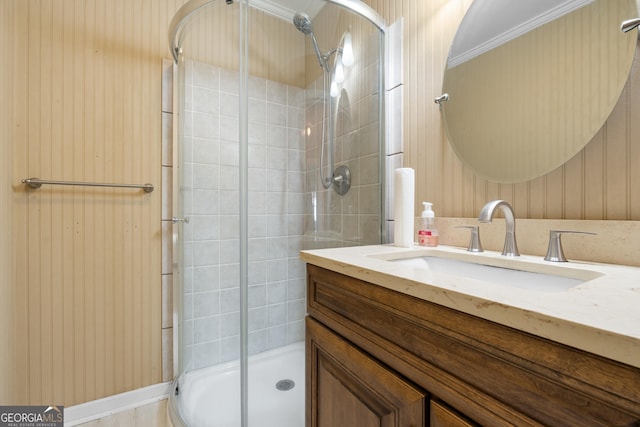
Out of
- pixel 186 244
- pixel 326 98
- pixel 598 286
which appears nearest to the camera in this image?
pixel 598 286

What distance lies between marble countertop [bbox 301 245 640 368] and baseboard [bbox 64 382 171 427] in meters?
1.41

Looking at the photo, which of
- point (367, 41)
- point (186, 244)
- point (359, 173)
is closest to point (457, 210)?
point (359, 173)

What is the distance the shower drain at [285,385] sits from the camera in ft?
4.17

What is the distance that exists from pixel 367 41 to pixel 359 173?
0.59 metres

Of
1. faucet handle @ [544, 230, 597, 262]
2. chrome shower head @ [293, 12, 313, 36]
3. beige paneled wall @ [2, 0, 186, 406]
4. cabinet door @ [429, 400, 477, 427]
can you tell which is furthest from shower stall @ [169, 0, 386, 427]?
Result: cabinet door @ [429, 400, 477, 427]

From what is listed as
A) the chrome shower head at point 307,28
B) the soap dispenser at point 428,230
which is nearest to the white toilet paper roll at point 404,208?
the soap dispenser at point 428,230

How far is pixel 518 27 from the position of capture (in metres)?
0.83

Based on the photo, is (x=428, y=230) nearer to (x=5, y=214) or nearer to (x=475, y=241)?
(x=475, y=241)

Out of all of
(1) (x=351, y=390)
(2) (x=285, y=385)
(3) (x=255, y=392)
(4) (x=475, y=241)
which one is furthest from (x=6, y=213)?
(4) (x=475, y=241)

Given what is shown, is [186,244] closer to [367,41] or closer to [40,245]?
[40,245]

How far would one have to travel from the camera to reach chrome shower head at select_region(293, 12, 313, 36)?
1.20 meters

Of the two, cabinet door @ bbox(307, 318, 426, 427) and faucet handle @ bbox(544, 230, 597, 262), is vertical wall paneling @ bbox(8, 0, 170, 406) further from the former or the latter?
faucet handle @ bbox(544, 230, 597, 262)

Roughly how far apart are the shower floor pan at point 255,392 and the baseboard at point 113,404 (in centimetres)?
A: 17

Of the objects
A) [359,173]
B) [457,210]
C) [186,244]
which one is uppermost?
[359,173]
